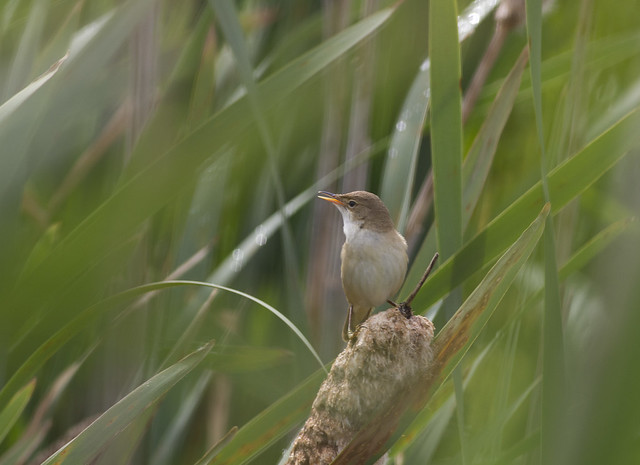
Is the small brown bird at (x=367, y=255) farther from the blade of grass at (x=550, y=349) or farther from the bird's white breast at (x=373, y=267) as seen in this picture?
the blade of grass at (x=550, y=349)

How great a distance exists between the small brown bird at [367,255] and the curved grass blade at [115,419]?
605mm

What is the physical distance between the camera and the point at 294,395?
120 cm

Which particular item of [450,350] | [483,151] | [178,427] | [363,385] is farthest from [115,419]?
[483,151]

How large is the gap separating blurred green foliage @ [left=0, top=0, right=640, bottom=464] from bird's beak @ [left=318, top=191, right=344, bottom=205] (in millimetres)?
23

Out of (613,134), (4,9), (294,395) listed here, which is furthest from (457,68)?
(4,9)

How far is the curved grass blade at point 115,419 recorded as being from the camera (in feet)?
3.47

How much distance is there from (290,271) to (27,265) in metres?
0.59

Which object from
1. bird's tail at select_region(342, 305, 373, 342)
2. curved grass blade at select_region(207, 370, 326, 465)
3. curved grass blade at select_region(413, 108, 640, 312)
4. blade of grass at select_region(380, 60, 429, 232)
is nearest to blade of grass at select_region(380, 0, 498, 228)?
blade of grass at select_region(380, 60, 429, 232)

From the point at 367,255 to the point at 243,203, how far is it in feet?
1.31

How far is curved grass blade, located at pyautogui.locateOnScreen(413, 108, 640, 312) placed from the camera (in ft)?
3.81

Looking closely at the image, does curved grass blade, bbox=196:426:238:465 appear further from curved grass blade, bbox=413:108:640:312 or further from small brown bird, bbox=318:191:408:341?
small brown bird, bbox=318:191:408:341

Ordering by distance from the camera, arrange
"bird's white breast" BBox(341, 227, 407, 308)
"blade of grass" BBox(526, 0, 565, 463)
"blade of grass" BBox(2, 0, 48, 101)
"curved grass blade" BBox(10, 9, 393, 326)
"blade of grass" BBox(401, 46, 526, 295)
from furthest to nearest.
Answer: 1. "bird's white breast" BBox(341, 227, 407, 308)
2. "blade of grass" BBox(2, 0, 48, 101)
3. "blade of grass" BBox(401, 46, 526, 295)
4. "curved grass blade" BBox(10, 9, 393, 326)
5. "blade of grass" BBox(526, 0, 565, 463)

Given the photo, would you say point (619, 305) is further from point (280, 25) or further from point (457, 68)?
point (280, 25)

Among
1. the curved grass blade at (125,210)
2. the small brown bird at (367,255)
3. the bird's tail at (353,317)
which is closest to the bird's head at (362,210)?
the small brown bird at (367,255)
